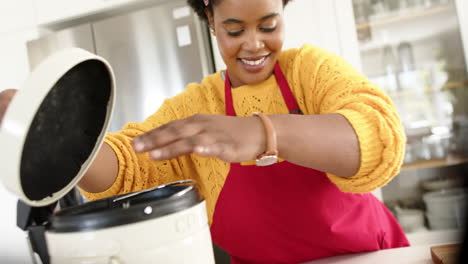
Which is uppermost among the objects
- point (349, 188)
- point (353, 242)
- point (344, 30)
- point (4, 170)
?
point (344, 30)

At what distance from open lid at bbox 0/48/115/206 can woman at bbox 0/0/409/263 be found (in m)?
0.19

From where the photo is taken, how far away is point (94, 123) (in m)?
0.58

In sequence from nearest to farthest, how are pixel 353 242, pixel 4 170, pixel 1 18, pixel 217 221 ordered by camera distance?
pixel 4 170
pixel 353 242
pixel 217 221
pixel 1 18

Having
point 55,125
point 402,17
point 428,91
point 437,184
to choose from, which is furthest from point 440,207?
point 55,125

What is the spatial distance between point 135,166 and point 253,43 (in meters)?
0.39

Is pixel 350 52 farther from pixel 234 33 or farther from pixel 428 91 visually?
pixel 234 33

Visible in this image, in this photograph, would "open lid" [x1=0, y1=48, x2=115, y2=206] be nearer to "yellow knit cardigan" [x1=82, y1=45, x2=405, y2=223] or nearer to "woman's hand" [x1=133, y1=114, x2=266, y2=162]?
"woman's hand" [x1=133, y1=114, x2=266, y2=162]

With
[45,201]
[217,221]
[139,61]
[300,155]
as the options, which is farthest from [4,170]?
[139,61]

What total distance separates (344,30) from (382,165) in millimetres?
1584

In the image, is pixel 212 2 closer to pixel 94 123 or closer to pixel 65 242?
pixel 94 123

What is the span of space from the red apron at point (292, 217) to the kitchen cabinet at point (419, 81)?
1415mm

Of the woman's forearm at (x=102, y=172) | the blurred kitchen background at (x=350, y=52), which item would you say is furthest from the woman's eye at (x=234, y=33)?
the blurred kitchen background at (x=350, y=52)

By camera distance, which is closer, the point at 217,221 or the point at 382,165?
the point at 382,165

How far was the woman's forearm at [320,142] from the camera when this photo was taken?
23.0 inches
